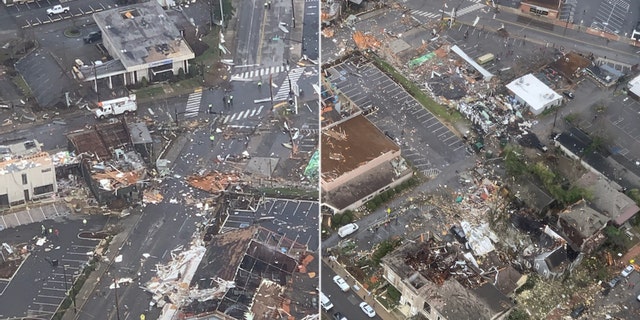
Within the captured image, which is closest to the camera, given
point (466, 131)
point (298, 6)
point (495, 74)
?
point (466, 131)

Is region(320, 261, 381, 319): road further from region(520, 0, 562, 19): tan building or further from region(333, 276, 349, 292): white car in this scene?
region(520, 0, 562, 19): tan building

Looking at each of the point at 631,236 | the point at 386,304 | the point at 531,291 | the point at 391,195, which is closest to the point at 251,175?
the point at 391,195

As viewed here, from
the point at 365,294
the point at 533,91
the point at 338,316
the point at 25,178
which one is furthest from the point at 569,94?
the point at 25,178

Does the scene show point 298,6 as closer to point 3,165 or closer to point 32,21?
point 32,21

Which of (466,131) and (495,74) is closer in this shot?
(466,131)

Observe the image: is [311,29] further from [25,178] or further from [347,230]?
[25,178]

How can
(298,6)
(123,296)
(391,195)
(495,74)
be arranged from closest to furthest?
(123,296) < (391,195) < (495,74) < (298,6)
